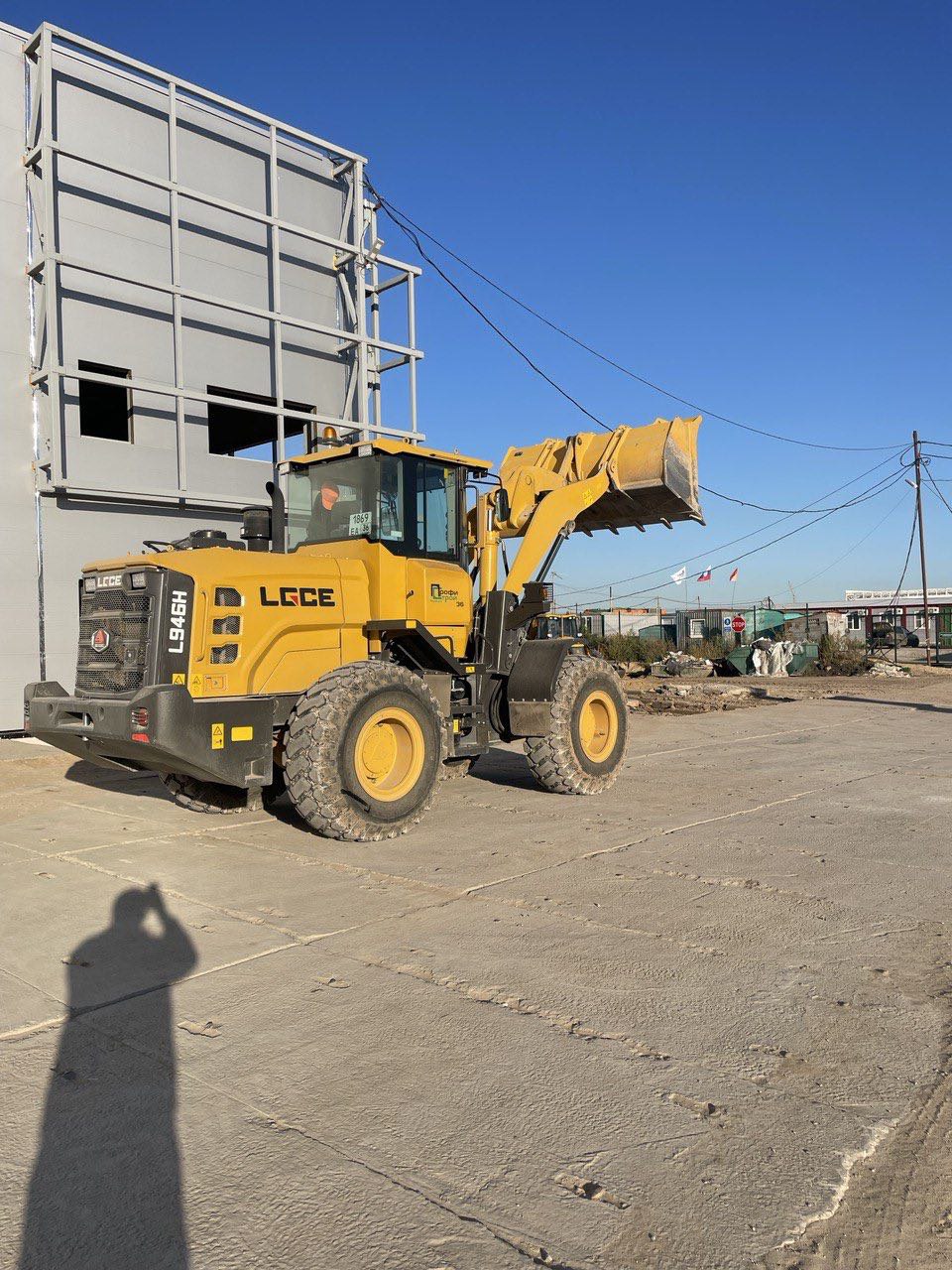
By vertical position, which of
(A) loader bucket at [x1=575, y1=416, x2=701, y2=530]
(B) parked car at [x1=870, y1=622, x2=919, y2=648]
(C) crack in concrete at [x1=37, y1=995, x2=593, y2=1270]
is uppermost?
(A) loader bucket at [x1=575, y1=416, x2=701, y2=530]

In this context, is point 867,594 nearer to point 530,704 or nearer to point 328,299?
point 328,299

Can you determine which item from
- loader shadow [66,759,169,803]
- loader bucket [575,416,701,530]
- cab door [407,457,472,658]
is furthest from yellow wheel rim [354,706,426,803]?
loader bucket [575,416,701,530]

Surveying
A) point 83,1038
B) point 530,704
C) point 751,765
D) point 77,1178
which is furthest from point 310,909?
point 751,765

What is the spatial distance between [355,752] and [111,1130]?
12.6 ft

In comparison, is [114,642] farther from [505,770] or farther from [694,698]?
[694,698]

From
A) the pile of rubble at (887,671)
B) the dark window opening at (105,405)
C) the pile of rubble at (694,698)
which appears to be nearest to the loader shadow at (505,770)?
the pile of rubble at (694,698)

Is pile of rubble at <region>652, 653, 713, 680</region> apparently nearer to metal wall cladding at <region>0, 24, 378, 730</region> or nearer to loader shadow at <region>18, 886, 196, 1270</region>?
metal wall cladding at <region>0, 24, 378, 730</region>

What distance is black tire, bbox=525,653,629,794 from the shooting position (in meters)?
8.58

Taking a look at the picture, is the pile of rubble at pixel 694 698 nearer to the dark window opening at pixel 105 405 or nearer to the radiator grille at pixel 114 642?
the dark window opening at pixel 105 405

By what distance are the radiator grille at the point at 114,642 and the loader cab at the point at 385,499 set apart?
177 cm

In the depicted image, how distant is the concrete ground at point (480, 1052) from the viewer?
2.53 meters

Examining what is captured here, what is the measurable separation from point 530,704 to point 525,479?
2.43 m

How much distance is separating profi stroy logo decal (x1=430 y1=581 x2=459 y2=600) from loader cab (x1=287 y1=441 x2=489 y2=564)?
10.5 inches

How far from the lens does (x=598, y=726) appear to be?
9242 millimetres
